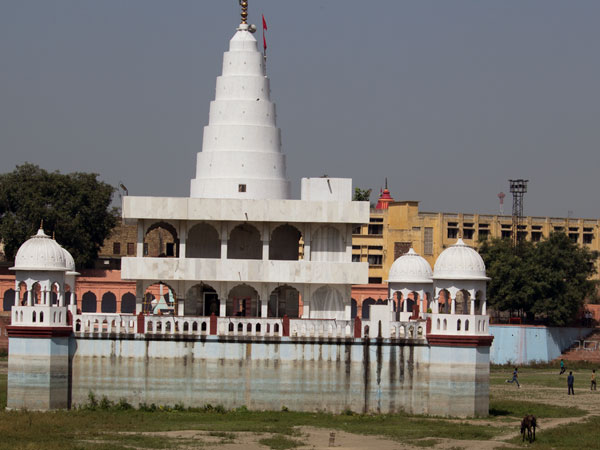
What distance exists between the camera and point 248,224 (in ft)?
173

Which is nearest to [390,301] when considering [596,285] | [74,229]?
[74,229]

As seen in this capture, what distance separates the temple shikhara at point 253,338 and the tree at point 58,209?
46.4m

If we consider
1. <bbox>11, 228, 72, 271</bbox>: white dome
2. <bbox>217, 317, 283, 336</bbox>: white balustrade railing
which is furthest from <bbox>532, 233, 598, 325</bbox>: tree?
<bbox>11, 228, 72, 271</bbox>: white dome

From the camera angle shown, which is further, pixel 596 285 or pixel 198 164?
pixel 596 285

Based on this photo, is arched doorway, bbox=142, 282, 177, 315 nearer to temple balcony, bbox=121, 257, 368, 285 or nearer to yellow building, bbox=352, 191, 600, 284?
temple balcony, bbox=121, 257, 368, 285

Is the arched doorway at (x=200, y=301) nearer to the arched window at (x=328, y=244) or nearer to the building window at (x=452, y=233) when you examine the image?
the arched window at (x=328, y=244)

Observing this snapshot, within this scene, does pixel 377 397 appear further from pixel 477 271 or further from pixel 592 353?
pixel 592 353

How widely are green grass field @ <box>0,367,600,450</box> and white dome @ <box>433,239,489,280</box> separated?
16.4 ft

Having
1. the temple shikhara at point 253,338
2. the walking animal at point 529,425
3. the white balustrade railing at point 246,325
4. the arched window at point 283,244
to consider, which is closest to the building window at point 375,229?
the arched window at point 283,244

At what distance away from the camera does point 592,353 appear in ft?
287

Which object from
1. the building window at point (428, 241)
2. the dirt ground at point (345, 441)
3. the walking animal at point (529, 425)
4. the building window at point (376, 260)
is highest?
the building window at point (428, 241)

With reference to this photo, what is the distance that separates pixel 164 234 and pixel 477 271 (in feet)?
207

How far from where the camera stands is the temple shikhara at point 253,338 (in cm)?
4844

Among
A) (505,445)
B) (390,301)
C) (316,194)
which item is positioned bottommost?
(505,445)
